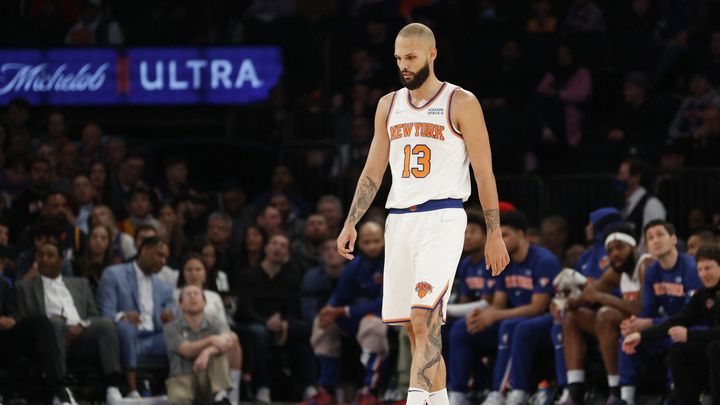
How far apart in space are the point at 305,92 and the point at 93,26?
3181mm

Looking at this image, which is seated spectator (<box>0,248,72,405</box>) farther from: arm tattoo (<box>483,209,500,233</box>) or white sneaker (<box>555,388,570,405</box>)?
arm tattoo (<box>483,209,500,233</box>)

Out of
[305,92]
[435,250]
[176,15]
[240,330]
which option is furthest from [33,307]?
[176,15]

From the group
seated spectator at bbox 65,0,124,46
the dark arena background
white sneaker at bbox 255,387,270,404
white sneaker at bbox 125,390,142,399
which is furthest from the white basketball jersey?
seated spectator at bbox 65,0,124,46

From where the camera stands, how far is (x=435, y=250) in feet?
25.4

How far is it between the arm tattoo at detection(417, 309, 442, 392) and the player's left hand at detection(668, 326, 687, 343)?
9.36 feet

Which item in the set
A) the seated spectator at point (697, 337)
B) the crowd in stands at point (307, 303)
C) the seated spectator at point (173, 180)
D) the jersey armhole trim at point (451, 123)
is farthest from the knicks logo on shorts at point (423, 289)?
the seated spectator at point (173, 180)

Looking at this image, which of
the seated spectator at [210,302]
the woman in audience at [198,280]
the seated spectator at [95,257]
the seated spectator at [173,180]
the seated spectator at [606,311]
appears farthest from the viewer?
the seated spectator at [173,180]

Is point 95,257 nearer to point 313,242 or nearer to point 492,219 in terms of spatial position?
point 313,242

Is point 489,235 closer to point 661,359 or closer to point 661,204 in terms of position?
point 661,359

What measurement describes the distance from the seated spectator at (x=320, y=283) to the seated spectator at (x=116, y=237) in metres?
1.62

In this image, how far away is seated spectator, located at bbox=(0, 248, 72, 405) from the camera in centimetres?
1118

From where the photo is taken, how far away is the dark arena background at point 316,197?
440 inches

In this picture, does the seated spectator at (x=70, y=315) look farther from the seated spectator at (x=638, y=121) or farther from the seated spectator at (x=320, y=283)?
the seated spectator at (x=638, y=121)

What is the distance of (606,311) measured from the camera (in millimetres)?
10680
